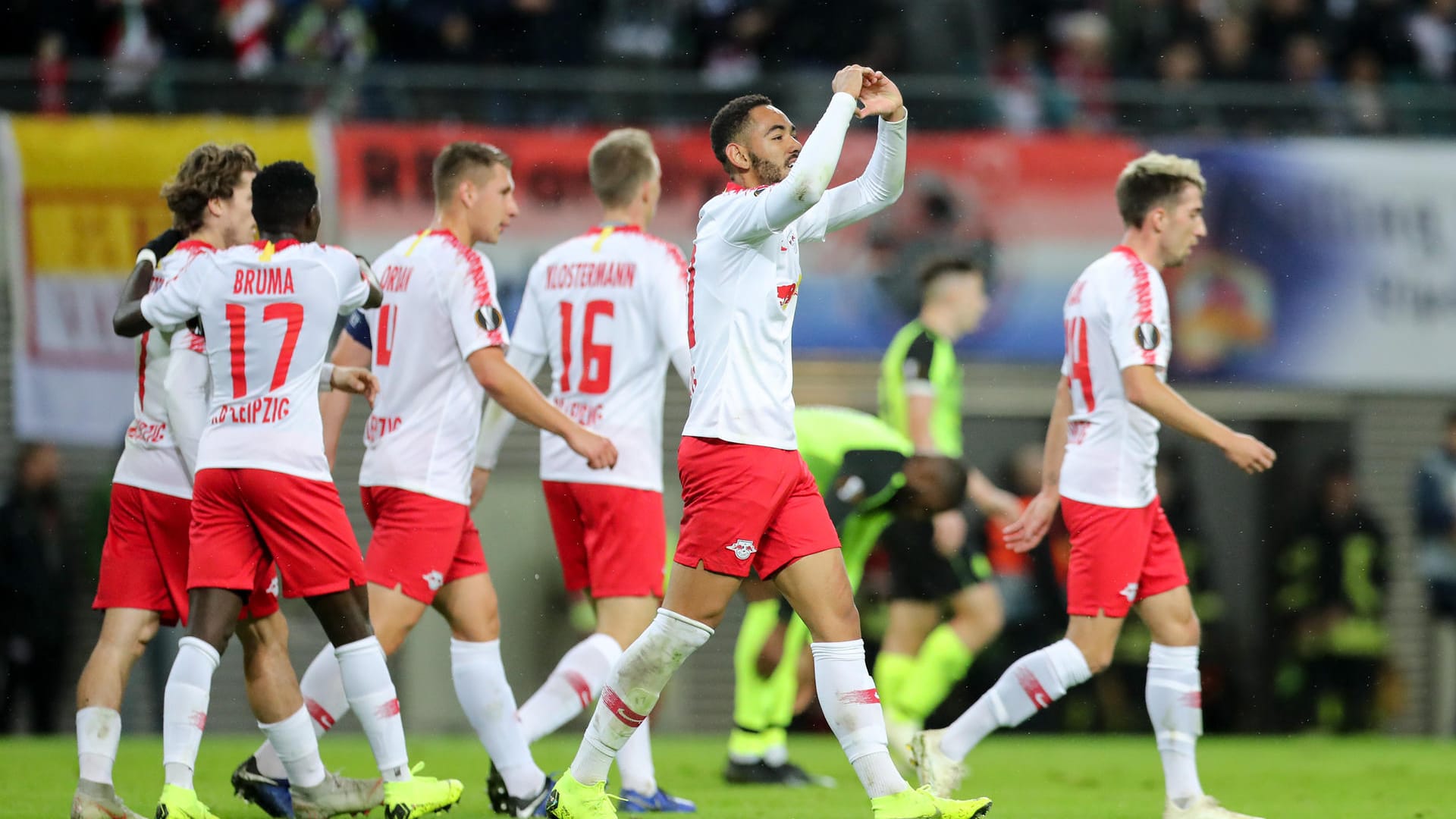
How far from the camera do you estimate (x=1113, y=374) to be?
6746 millimetres

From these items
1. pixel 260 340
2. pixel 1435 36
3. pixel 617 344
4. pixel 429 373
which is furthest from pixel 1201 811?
pixel 1435 36

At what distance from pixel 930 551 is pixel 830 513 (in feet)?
3.05

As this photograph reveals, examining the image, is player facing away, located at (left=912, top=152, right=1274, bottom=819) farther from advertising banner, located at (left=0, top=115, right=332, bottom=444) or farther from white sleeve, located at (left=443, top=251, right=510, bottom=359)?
advertising banner, located at (left=0, top=115, right=332, bottom=444)

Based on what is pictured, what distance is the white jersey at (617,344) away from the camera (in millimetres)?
7055

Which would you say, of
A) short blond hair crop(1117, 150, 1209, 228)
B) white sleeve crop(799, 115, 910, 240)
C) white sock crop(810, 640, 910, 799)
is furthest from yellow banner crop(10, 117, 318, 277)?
white sock crop(810, 640, 910, 799)

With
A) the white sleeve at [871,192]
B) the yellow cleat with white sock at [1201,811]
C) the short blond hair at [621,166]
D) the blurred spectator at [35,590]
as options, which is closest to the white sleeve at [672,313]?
the short blond hair at [621,166]

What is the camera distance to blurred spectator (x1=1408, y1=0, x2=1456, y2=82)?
51.0 ft

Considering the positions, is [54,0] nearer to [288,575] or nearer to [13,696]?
[13,696]

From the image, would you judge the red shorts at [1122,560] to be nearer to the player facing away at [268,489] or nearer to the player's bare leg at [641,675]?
the player's bare leg at [641,675]

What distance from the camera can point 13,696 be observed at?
484 inches

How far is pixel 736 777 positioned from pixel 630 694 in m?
2.94

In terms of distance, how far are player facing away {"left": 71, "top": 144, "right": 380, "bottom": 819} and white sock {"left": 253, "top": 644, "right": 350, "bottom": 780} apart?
35 cm

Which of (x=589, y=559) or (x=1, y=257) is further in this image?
(x=1, y=257)

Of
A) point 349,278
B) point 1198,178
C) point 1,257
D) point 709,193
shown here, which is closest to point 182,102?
point 1,257
